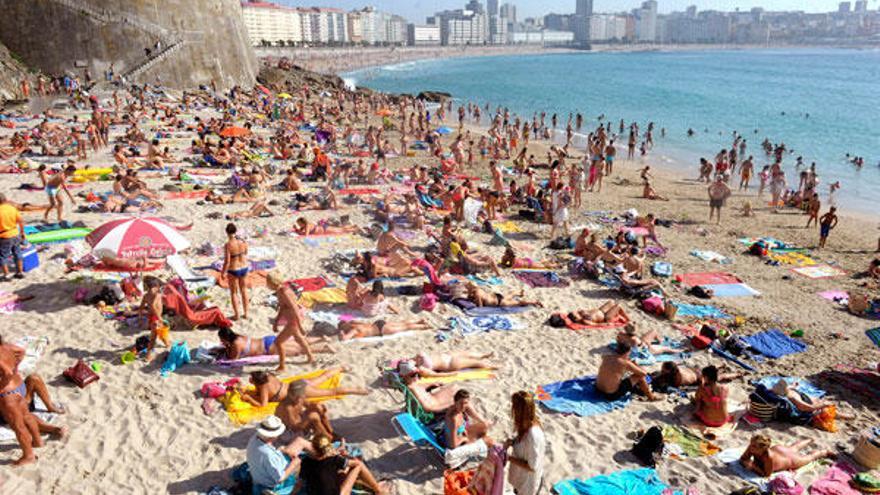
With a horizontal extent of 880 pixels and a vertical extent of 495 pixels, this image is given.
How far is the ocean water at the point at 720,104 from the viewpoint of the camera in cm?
2711

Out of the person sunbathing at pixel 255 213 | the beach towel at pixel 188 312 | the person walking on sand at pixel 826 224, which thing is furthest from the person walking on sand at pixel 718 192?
the beach towel at pixel 188 312

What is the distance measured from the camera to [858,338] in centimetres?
880

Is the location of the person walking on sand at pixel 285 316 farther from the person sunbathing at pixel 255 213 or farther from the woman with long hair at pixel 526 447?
the person sunbathing at pixel 255 213

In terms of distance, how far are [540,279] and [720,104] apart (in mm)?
46773

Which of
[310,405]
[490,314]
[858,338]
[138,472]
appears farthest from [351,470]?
[858,338]

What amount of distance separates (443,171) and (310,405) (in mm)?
14000

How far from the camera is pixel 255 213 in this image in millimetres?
12617

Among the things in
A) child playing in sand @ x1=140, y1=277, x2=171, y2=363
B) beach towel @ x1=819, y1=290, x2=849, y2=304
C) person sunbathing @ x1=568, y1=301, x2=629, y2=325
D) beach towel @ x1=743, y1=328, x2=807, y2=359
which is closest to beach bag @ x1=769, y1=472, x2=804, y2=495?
beach towel @ x1=743, y1=328, x2=807, y2=359

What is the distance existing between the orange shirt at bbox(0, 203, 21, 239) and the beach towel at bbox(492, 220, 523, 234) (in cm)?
891

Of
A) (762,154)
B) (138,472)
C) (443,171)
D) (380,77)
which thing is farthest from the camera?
(380,77)

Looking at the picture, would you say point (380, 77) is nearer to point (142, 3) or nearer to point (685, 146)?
point (142, 3)

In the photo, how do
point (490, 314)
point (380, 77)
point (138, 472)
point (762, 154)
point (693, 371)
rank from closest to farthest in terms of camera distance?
point (138, 472) → point (693, 371) → point (490, 314) → point (762, 154) → point (380, 77)

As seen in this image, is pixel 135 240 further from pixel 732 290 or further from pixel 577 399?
pixel 732 290

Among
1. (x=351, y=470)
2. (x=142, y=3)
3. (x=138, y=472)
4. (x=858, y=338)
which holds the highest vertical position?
(x=142, y=3)
